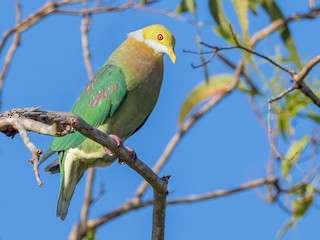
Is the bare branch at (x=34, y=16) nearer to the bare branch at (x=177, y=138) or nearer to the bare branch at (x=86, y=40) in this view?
the bare branch at (x=86, y=40)

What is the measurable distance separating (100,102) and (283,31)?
917 mm

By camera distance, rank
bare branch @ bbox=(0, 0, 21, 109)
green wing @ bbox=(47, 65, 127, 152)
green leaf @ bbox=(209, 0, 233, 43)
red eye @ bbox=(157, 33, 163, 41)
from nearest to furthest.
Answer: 1. green leaf @ bbox=(209, 0, 233, 43)
2. green wing @ bbox=(47, 65, 127, 152)
3. red eye @ bbox=(157, 33, 163, 41)
4. bare branch @ bbox=(0, 0, 21, 109)

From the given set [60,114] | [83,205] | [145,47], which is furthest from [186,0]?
[83,205]

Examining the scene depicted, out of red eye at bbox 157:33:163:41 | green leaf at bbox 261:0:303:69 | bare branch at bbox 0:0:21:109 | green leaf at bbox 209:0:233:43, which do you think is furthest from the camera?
bare branch at bbox 0:0:21:109

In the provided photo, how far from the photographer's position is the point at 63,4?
5.27m

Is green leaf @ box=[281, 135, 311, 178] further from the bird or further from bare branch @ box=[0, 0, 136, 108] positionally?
bare branch @ box=[0, 0, 136, 108]

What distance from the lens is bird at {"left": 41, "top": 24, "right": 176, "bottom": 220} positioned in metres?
4.00

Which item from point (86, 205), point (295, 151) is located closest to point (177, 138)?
point (86, 205)

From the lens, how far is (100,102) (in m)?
4.05

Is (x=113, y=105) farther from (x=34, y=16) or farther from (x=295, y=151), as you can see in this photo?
(x=34, y=16)

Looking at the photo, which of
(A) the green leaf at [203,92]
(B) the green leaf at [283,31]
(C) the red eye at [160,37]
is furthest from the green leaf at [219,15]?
A: (A) the green leaf at [203,92]

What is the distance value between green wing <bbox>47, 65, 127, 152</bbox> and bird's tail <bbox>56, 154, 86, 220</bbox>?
0.14 meters

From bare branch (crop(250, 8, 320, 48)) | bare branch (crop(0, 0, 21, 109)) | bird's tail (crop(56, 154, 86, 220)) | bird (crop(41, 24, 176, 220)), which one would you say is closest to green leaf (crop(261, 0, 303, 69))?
bare branch (crop(250, 8, 320, 48))

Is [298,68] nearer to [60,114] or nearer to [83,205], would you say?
[60,114]
